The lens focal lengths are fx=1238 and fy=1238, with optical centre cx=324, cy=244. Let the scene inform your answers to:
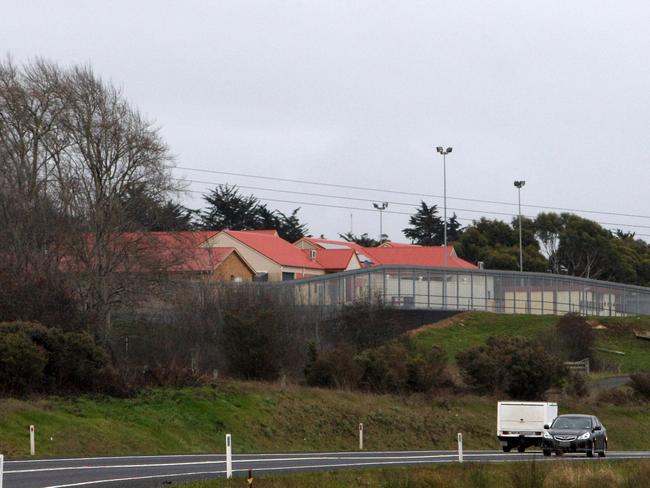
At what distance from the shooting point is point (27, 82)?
58812 mm

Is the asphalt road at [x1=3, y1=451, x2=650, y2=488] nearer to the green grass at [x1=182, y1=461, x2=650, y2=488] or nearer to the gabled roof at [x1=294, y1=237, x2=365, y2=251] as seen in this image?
the green grass at [x1=182, y1=461, x2=650, y2=488]

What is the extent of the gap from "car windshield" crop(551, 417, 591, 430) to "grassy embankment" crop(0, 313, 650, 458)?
368 inches

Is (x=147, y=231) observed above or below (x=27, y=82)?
below

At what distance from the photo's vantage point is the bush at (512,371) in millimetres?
55469

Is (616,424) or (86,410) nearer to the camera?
(86,410)

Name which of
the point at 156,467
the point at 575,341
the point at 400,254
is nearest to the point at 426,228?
the point at 400,254

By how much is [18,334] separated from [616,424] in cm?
2687

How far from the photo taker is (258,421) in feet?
144

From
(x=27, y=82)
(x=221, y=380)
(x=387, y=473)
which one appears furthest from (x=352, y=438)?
(x=27, y=82)

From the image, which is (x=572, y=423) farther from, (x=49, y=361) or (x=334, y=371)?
(x=334, y=371)

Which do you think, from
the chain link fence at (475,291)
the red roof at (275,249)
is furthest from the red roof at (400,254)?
the chain link fence at (475,291)

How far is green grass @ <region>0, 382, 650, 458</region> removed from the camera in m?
36.0

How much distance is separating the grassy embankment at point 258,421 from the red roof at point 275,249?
4647 centimetres

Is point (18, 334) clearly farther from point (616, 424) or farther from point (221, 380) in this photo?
point (616, 424)
